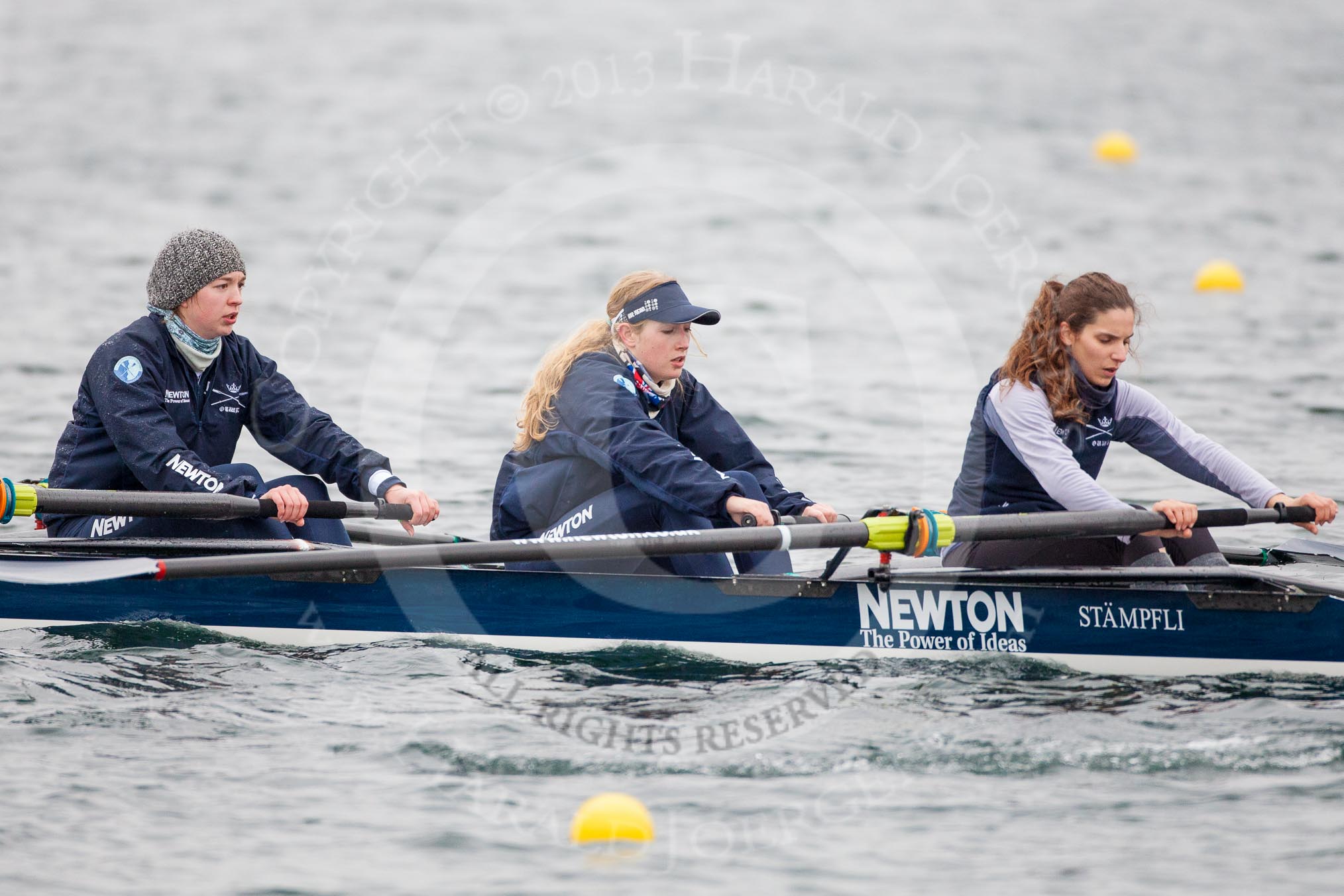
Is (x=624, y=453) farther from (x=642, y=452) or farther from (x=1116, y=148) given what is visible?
(x=1116, y=148)

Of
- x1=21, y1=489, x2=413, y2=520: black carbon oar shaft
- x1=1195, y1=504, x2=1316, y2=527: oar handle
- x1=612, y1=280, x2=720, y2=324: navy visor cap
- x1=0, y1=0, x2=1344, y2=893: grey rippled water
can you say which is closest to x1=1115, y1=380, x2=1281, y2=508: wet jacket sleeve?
x1=1195, y1=504, x2=1316, y2=527: oar handle

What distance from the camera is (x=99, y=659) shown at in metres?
6.67

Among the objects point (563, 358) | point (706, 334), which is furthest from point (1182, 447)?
point (706, 334)

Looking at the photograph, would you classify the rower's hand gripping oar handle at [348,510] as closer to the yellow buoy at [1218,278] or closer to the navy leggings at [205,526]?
the navy leggings at [205,526]

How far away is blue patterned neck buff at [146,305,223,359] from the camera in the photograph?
22.7 ft

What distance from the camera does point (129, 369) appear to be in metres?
6.78

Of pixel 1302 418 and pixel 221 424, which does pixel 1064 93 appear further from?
pixel 221 424

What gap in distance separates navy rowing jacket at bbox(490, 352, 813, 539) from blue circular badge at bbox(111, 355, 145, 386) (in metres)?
1.51

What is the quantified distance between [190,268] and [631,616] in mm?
2279

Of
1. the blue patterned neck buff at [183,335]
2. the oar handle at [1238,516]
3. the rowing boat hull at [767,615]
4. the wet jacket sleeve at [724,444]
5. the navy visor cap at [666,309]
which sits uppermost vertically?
the navy visor cap at [666,309]

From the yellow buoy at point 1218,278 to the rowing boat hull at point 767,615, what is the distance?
33.3 feet

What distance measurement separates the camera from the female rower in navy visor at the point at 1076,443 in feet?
21.3

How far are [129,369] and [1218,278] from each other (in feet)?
39.3

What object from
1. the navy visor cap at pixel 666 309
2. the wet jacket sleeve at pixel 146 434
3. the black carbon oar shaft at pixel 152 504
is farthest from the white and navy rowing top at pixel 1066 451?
the wet jacket sleeve at pixel 146 434
